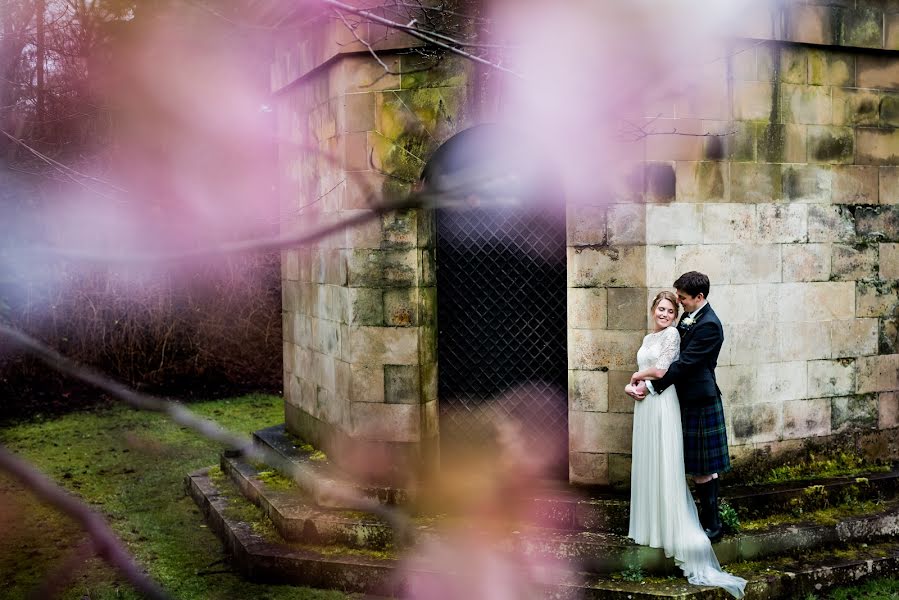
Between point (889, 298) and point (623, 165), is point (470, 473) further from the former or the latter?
point (889, 298)

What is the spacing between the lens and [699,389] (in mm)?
5754

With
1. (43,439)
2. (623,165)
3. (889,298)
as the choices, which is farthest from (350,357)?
(43,439)

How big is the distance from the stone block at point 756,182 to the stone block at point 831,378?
155cm

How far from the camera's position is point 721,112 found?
21.8ft

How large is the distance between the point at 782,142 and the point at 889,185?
1.28 m

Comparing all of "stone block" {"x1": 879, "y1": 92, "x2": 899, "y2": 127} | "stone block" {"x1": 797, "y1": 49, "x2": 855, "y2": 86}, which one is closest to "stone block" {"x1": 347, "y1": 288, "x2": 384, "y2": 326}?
"stone block" {"x1": 797, "y1": 49, "x2": 855, "y2": 86}

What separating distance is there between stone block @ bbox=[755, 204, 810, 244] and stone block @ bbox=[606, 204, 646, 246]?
3.66 ft

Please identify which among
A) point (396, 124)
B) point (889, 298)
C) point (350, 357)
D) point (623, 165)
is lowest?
point (350, 357)

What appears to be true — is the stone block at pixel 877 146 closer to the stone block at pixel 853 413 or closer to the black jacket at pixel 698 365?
the stone block at pixel 853 413

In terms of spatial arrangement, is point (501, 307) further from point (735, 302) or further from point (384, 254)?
point (735, 302)

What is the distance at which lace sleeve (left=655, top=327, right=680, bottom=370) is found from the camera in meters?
5.75

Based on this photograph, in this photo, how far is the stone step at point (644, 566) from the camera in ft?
18.8

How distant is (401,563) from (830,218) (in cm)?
477

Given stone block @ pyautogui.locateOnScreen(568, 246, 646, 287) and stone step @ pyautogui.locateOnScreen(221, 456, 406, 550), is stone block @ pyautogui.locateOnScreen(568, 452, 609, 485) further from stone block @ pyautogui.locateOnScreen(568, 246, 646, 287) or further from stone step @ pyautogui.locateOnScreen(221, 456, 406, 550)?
stone step @ pyautogui.locateOnScreen(221, 456, 406, 550)
